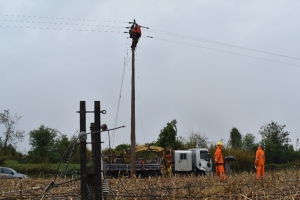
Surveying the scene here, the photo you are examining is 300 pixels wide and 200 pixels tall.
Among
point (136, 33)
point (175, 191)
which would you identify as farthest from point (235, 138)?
point (175, 191)

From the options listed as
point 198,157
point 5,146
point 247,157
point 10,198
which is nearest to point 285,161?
point 247,157

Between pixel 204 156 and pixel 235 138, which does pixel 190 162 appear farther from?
pixel 235 138

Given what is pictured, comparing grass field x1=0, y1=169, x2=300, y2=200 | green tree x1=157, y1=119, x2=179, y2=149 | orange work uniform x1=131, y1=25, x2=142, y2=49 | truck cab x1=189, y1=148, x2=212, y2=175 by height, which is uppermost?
orange work uniform x1=131, y1=25, x2=142, y2=49

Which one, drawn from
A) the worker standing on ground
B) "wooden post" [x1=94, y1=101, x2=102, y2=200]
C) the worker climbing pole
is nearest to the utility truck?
the worker climbing pole

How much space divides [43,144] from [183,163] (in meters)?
23.9

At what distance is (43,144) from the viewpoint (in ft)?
174

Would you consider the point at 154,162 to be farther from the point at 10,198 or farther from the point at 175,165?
the point at 10,198

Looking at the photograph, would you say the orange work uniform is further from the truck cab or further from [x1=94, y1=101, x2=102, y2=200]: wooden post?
[x1=94, y1=101, x2=102, y2=200]: wooden post

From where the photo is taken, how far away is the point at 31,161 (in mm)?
50656

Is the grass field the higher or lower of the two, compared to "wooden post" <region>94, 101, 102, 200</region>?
lower

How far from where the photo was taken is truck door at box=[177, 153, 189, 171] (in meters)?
33.9

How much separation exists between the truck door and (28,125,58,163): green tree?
21.0 meters

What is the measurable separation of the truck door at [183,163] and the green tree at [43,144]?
21.0 meters

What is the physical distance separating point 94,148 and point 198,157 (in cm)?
2565
